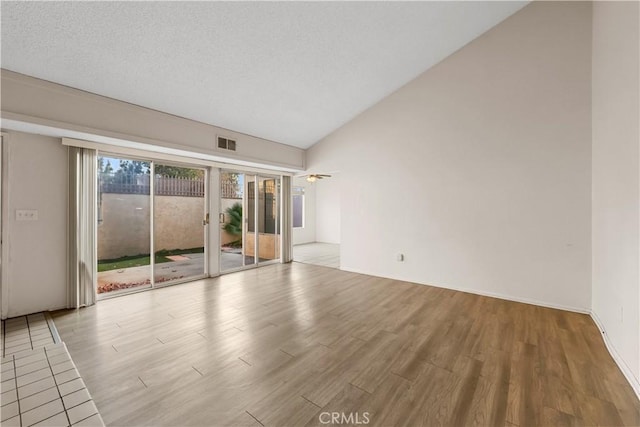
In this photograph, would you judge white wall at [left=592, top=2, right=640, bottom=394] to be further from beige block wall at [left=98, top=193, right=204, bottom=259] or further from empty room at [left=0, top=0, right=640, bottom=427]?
beige block wall at [left=98, top=193, right=204, bottom=259]

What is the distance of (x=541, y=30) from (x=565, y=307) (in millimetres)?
3839

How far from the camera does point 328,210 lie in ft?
33.3

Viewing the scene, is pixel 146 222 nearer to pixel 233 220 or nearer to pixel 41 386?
pixel 233 220

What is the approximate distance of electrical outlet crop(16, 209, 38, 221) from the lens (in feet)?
10.6

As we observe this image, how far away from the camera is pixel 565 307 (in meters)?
3.48

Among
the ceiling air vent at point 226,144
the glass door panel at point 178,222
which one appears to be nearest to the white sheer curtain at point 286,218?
the ceiling air vent at point 226,144

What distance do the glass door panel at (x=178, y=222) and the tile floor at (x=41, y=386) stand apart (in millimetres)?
1928

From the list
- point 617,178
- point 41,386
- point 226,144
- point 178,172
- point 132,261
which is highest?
point 226,144

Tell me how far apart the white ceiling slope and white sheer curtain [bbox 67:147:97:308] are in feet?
3.50

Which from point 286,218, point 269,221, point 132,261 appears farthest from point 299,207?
point 132,261

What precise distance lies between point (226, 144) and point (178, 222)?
5.65 ft

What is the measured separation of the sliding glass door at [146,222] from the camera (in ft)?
13.3

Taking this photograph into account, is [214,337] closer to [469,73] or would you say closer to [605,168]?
[605,168]

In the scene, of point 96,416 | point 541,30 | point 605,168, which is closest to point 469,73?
point 541,30
